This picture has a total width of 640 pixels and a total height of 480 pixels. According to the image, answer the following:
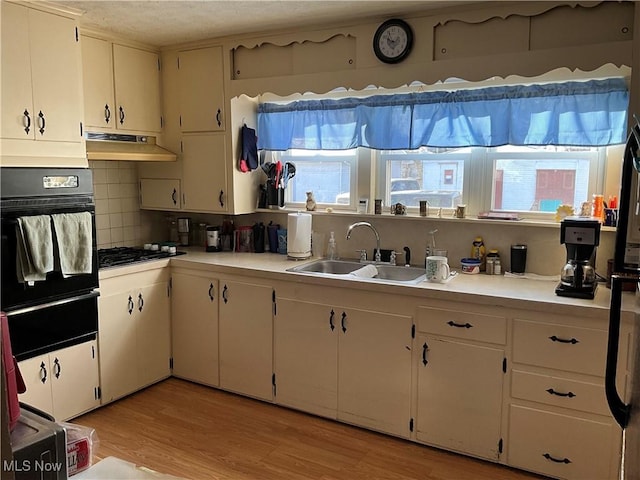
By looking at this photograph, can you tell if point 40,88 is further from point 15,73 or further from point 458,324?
point 458,324

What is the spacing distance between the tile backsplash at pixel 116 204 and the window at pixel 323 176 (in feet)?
3.67

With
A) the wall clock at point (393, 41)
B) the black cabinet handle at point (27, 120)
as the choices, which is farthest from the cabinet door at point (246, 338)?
the wall clock at point (393, 41)

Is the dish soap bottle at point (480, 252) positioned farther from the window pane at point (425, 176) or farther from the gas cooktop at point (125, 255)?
the gas cooktop at point (125, 255)

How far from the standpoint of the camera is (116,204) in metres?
3.95

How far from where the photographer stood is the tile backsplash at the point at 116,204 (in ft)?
12.5

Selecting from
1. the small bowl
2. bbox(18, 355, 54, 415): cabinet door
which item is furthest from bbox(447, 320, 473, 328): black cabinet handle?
bbox(18, 355, 54, 415): cabinet door

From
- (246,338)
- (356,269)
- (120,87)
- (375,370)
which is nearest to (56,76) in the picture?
(120,87)

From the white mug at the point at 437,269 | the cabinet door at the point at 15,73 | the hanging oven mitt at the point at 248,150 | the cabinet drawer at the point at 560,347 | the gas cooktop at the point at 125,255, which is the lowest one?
the cabinet drawer at the point at 560,347

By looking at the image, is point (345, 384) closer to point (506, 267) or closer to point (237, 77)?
point (506, 267)

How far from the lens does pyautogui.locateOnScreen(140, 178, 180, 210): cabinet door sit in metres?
3.97

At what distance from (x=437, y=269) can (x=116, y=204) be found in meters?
2.39

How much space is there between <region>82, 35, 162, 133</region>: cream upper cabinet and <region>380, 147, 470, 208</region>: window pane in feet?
5.56

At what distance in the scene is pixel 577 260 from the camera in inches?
104
